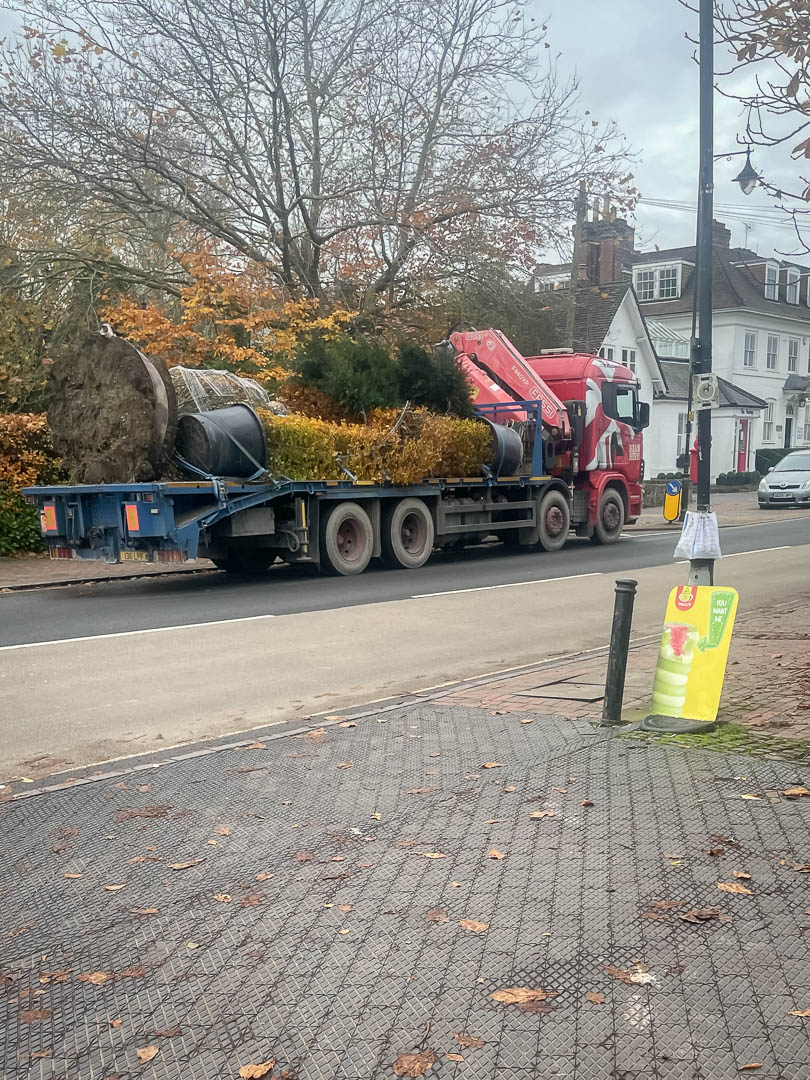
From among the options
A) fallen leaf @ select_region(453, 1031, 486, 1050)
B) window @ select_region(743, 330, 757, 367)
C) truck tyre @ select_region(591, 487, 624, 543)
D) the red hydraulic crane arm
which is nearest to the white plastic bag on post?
fallen leaf @ select_region(453, 1031, 486, 1050)

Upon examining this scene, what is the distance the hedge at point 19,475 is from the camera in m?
18.0

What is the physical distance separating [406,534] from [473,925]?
13.6 m

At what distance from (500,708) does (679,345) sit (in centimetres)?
4808

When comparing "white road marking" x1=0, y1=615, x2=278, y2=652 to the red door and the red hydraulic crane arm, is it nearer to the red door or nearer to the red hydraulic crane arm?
the red hydraulic crane arm

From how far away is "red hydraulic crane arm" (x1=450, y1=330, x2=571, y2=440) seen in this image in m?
19.7

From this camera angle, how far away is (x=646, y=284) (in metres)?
55.6

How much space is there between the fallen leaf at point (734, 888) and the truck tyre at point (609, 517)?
17.3m

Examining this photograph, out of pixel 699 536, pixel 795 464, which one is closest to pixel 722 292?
pixel 795 464

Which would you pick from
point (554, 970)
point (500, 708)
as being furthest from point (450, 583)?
point (554, 970)

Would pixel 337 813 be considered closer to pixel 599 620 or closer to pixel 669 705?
pixel 669 705

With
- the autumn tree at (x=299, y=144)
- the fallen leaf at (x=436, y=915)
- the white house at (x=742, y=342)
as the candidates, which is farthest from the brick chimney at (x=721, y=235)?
the fallen leaf at (x=436, y=915)

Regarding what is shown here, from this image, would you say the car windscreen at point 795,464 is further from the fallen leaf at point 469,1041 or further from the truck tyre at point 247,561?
the fallen leaf at point 469,1041

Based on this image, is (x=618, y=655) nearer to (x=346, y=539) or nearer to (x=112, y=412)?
(x=112, y=412)

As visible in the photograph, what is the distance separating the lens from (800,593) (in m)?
13.6
